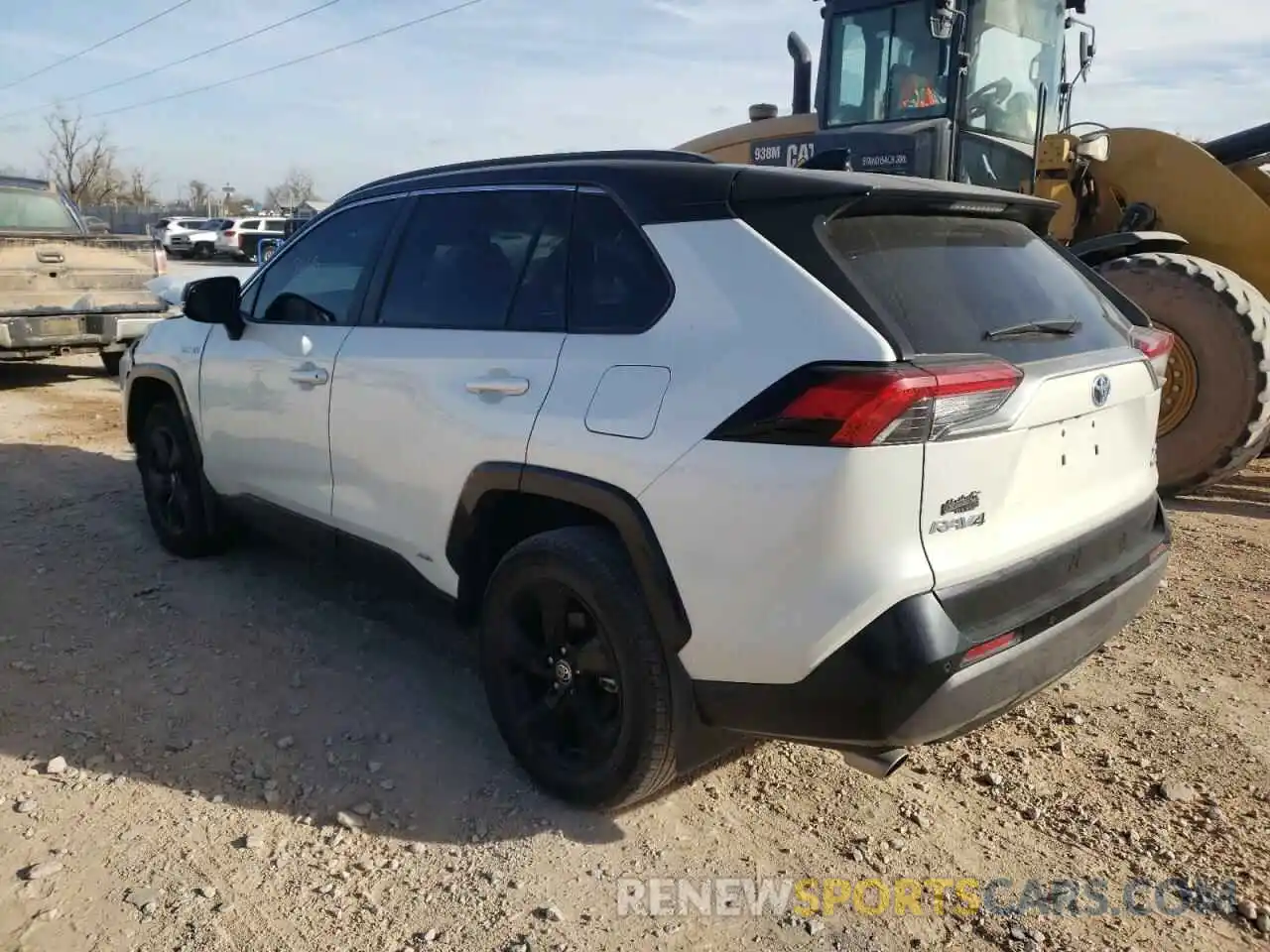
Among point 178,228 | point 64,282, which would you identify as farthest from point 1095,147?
point 178,228

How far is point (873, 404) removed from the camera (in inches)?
88.6

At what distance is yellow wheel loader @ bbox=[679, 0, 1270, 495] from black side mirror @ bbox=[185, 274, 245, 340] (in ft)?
14.2

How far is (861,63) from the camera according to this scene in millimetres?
7281

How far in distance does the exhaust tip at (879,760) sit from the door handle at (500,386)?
1352 mm

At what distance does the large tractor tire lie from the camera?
575 cm

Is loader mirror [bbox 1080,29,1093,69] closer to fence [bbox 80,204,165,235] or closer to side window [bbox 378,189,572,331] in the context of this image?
side window [bbox 378,189,572,331]

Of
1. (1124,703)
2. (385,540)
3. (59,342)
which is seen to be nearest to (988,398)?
(1124,703)

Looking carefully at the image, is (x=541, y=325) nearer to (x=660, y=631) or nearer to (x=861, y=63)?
(x=660, y=631)

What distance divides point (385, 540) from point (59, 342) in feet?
24.7

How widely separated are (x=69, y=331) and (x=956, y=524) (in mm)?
9441

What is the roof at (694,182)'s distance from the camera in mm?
2592

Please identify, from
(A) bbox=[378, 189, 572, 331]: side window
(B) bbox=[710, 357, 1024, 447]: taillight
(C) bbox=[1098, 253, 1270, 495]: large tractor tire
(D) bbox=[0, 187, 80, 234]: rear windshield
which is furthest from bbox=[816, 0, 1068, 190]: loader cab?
(D) bbox=[0, 187, 80, 234]: rear windshield

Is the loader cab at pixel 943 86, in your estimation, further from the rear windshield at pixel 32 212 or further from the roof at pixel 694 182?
the rear windshield at pixel 32 212

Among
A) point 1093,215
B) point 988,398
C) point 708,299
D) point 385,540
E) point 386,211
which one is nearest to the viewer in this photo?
point 988,398
